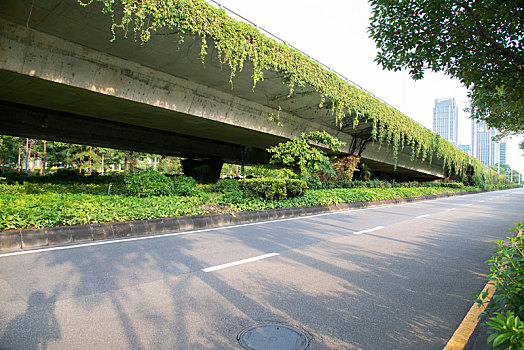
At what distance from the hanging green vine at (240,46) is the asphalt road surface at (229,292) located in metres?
5.78

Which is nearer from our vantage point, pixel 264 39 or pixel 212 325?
pixel 212 325

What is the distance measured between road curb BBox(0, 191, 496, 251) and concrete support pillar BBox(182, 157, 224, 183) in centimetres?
1517

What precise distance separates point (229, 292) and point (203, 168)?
22.5 meters

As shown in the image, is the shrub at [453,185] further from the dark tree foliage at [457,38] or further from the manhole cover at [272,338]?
the manhole cover at [272,338]

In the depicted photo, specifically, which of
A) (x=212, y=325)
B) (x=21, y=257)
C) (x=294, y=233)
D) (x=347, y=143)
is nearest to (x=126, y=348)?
(x=212, y=325)

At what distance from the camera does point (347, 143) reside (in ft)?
74.8

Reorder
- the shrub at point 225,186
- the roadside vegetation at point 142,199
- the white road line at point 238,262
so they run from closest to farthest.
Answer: the white road line at point 238,262
the roadside vegetation at point 142,199
the shrub at point 225,186

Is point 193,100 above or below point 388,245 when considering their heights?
above

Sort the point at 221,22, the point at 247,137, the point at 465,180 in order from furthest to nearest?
the point at 465,180 < the point at 247,137 < the point at 221,22

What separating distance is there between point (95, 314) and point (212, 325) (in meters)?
1.21

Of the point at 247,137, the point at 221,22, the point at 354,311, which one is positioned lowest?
the point at 354,311

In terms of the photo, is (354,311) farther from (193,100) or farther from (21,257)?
(193,100)

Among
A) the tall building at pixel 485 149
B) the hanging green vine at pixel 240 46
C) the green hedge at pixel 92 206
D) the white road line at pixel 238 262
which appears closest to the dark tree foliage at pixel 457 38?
the white road line at pixel 238 262

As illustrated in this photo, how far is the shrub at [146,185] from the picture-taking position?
10.5 meters
